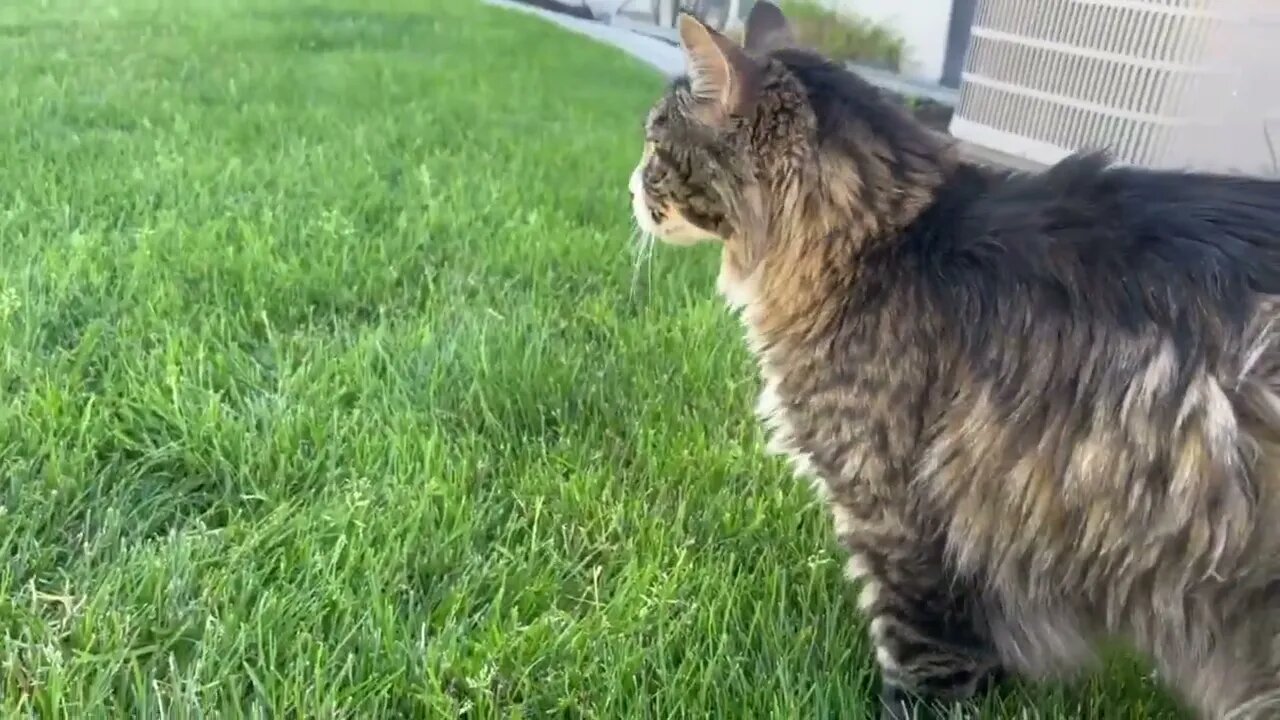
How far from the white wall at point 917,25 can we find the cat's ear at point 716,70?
1632 mm

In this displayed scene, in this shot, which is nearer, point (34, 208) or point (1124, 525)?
point (1124, 525)

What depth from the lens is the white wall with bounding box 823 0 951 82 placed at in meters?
2.79

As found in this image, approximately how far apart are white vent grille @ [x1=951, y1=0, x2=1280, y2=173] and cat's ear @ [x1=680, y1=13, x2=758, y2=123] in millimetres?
890

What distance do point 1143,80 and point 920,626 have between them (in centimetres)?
142

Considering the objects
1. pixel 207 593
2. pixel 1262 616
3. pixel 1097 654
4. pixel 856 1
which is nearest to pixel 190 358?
pixel 207 593

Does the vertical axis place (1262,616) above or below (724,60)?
below

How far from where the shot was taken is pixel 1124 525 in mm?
1004

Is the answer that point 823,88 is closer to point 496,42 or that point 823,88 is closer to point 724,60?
point 724,60

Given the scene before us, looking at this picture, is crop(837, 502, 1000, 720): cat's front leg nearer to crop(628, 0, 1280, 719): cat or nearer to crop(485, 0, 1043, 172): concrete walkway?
crop(628, 0, 1280, 719): cat

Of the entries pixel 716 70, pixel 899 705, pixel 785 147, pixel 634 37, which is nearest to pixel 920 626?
pixel 899 705

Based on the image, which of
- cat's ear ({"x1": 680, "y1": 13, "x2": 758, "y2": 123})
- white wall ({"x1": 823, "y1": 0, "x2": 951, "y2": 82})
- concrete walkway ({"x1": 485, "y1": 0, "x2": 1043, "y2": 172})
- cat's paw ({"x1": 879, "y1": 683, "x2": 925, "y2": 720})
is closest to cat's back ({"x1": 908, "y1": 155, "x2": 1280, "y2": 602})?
cat's paw ({"x1": 879, "y1": 683, "x2": 925, "y2": 720})

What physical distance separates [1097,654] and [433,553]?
751mm

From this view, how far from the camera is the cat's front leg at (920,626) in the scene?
1.15 metres

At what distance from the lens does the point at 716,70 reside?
1.29m
